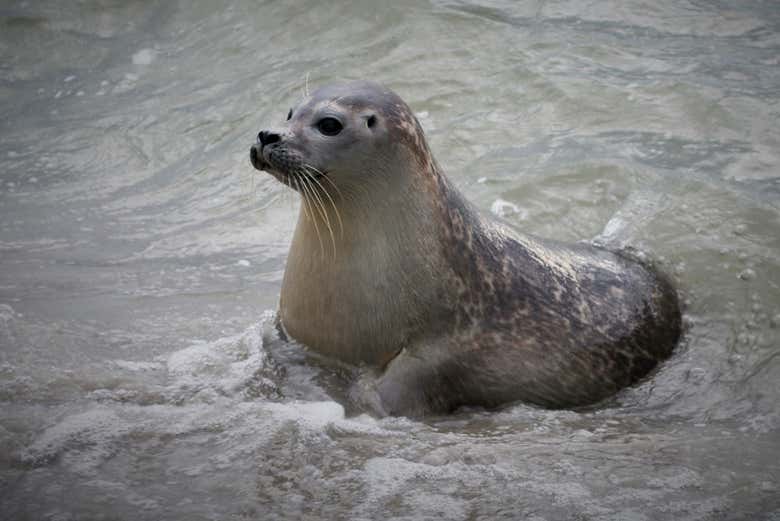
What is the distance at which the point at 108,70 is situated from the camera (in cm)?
959

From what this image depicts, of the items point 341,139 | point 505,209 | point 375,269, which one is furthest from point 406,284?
point 505,209

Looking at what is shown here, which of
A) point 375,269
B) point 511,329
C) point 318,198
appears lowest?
point 511,329

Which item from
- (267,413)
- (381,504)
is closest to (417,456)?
(381,504)

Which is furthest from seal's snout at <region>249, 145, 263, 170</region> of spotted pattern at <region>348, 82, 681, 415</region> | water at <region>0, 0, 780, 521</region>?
water at <region>0, 0, 780, 521</region>

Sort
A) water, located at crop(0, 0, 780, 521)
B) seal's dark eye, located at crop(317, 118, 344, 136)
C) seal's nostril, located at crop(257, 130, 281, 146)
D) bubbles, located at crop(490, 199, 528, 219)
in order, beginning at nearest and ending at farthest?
water, located at crop(0, 0, 780, 521) < seal's nostril, located at crop(257, 130, 281, 146) < seal's dark eye, located at crop(317, 118, 344, 136) < bubbles, located at crop(490, 199, 528, 219)

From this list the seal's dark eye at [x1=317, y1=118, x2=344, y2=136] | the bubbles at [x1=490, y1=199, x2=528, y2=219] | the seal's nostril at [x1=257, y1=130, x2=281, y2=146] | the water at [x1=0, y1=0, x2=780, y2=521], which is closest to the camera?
the water at [x1=0, y1=0, x2=780, y2=521]

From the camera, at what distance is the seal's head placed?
4453mm

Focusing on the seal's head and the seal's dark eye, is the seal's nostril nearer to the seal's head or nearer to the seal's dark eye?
the seal's head

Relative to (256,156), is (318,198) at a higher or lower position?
lower

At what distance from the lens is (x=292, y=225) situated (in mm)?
7062

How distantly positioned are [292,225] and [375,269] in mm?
2594

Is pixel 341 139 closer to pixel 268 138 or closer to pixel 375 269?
pixel 268 138

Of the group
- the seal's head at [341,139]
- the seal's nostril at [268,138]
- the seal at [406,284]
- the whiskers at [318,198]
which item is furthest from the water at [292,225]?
the seal's nostril at [268,138]

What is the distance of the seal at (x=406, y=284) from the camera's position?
4.52 meters
